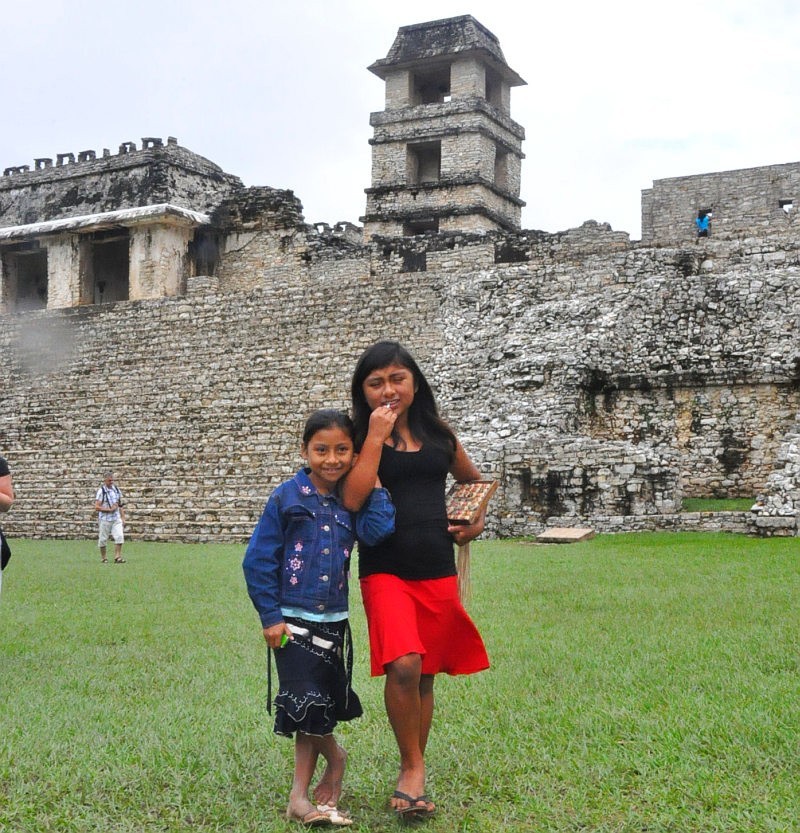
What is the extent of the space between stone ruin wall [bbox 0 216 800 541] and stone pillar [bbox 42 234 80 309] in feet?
15.7

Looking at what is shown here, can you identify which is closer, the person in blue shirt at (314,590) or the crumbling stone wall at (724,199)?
the person in blue shirt at (314,590)

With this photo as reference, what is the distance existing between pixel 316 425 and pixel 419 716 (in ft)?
3.49

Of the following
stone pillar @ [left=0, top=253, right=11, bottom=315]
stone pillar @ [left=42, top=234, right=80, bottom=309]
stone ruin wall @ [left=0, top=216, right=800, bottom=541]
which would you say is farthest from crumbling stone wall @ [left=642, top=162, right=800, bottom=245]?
stone pillar @ [left=0, top=253, right=11, bottom=315]

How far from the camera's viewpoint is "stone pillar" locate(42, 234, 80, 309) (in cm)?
2761

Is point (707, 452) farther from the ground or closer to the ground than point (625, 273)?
closer to the ground

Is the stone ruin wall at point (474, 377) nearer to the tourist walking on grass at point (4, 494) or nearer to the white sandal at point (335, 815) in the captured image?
the tourist walking on grass at point (4, 494)

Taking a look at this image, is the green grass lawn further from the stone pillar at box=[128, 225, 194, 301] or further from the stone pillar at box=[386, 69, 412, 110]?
the stone pillar at box=[386, 69, 412, 110]

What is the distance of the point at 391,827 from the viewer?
354 centimetres

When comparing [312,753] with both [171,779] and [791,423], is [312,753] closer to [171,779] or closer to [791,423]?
[171,779]

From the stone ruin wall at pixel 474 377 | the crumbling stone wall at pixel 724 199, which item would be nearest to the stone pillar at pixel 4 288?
the stone ruin wall at pixel 474 377

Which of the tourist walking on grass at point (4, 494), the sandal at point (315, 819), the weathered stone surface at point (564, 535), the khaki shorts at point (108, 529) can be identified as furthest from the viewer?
the khaki shorts at point (108, 529)

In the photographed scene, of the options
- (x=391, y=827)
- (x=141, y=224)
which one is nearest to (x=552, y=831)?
(x=391, y=827)

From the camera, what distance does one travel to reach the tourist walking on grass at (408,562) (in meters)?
3.65

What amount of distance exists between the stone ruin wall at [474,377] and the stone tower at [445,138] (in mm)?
9607
